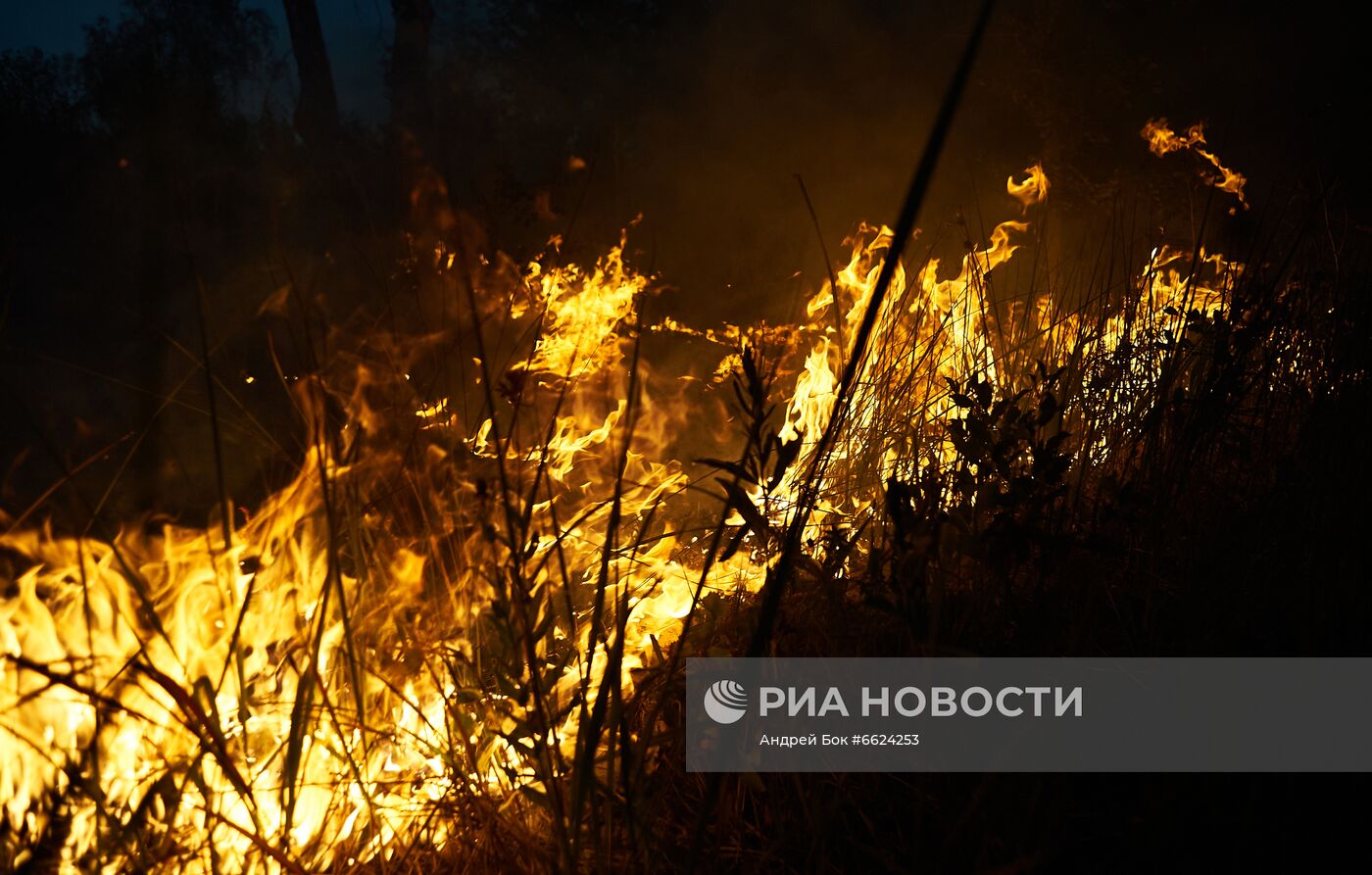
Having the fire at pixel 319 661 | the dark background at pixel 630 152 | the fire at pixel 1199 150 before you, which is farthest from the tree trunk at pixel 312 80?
the fire at pixel 319 661

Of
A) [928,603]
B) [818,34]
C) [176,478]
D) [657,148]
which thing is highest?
[818,34]

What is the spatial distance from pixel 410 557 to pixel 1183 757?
1.22m

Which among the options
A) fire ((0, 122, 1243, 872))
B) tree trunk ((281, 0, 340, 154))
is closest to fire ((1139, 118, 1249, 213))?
fire ((0, 122, 1243, 872))

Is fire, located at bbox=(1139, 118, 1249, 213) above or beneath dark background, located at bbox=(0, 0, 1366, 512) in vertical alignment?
beneath

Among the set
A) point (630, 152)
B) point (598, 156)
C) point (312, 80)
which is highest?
point (630, 152)

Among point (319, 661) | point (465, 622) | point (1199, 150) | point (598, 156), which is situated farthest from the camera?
point (598, 156)

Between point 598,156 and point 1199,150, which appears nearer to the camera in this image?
point 1199,150

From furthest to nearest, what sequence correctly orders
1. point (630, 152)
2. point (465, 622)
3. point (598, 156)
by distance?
point (630, 152), point (598, 156), point (465, 622)

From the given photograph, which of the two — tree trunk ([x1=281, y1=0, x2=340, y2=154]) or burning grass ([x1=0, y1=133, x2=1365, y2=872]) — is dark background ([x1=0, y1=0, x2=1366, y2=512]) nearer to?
tree trunk ([x1=281, y1=0, x2=340, y2=154])

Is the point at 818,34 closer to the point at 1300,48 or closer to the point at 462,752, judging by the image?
the point at 1300,48

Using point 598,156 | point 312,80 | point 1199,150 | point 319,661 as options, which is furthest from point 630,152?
point 319,661

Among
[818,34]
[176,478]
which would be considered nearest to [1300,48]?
[818,34]

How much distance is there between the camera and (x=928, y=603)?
4.95 ft

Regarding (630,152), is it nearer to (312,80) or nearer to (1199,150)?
(312,80)
